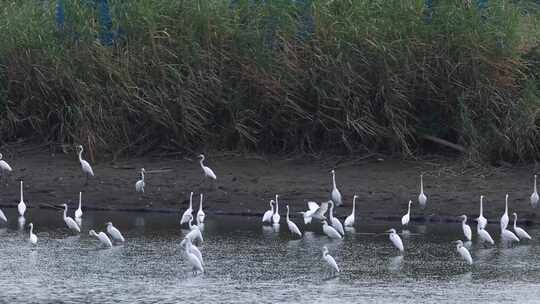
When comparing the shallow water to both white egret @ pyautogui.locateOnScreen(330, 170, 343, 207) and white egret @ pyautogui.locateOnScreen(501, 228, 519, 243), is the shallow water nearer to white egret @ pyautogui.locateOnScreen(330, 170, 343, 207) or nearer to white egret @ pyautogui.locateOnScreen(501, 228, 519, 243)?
white egret @ pyautogui.locateOnScreen(501, 228, 519, 243)

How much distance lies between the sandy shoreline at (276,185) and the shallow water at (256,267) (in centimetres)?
68

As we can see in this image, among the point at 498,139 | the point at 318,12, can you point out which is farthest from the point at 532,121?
the point at 318,12

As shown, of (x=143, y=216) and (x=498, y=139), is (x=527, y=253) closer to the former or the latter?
(x=498, y=139)

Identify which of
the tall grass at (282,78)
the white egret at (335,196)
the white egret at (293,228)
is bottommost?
the white egret at (293,228)

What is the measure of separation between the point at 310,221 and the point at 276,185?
1549mm

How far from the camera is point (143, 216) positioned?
1848cm

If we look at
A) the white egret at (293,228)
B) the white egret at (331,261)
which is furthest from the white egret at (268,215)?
the white egret at (331,261)

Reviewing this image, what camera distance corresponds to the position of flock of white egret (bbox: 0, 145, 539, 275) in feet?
49.3

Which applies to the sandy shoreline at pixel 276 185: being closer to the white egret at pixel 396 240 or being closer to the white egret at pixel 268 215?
the white egret at pixel 268 215

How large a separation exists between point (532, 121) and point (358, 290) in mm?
6175

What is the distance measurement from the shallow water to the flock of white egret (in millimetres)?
130

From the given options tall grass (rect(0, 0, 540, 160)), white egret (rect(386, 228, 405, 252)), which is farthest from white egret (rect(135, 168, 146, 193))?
white egret (rect(386, 228, 405, 252))

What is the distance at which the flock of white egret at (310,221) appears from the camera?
1504 cm

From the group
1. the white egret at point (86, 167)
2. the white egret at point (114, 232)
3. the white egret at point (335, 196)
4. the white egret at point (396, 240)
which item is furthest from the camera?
the white egret at point (86, 167)
